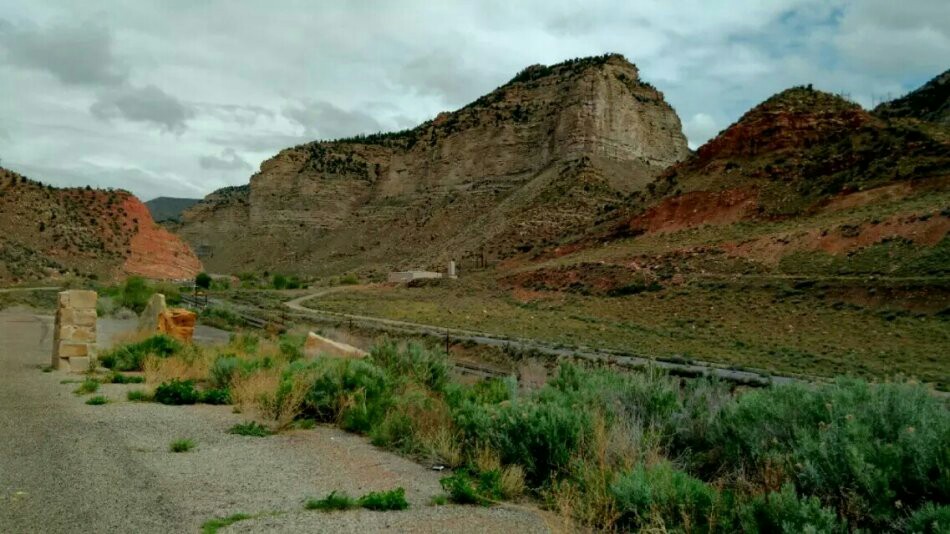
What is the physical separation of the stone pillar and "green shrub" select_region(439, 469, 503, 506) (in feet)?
37.8

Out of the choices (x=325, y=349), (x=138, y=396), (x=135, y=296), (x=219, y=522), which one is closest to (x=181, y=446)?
(x=219, y=522)

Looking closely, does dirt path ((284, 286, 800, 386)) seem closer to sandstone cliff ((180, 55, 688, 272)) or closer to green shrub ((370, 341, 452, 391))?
green shrub ((370, 341, 452, 391))

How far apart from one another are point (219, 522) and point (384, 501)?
1309 mm

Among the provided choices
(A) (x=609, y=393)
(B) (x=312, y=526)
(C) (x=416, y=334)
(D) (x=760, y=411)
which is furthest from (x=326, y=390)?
(C) (x=416, y=334)

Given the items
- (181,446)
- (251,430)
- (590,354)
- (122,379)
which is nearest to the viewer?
(181,446)

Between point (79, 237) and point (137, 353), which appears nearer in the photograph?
point (137, 353)

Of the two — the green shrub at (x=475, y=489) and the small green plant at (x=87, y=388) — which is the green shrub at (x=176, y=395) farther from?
the green shrub at (x=475, y=489)

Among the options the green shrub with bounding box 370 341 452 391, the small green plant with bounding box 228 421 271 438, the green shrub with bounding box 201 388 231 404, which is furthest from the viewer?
the green shrub with bounding box 370 341 452 391

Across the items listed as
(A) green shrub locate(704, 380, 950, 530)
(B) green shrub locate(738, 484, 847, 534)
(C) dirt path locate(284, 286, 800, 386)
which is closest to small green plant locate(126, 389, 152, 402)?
(C) dirt path locate(284, 286, 800, 386)

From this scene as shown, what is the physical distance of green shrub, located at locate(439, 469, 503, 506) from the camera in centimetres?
598

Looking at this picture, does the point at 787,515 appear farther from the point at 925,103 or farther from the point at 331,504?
the point at 925,103

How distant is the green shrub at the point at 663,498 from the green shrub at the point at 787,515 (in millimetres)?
387

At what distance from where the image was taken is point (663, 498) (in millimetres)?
5055

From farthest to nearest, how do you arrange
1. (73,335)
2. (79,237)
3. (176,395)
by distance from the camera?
1. (79,237)
2. (73,335)
3. (176,395)
